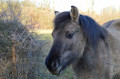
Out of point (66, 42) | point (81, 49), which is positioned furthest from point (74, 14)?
point (81, 49)

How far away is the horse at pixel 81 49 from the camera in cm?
205

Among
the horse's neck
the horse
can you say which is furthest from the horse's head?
the horse's neck

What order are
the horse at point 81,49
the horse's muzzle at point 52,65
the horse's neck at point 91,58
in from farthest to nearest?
the horse's neck at point 91,58, the horse at point 81,49, the horse's muzzle at point 52,65

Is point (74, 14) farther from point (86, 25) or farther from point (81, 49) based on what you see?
point (81, 49)

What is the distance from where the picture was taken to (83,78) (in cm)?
243

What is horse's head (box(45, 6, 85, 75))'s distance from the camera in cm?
195

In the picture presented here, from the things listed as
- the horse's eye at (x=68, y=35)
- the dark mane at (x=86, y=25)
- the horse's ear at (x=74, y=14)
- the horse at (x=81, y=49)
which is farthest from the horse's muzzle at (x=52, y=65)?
the horse's ear at (x=74, y=14)

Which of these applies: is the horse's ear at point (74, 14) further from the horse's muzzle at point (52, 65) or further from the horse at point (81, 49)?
the horse's muzzle at point (52, 65)

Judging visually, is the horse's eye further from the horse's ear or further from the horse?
Answer: the horse's ear

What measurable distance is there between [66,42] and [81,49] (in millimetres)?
366

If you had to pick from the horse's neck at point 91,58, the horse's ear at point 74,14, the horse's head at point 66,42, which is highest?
the horse's ear at point 74,14

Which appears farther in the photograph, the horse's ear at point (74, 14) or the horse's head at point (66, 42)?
the horse's ear at point (74, 14)

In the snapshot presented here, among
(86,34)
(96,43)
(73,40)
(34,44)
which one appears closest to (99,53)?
(96,43)

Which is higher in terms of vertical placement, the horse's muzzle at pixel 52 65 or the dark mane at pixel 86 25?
the dark mane at pixel 86 25
